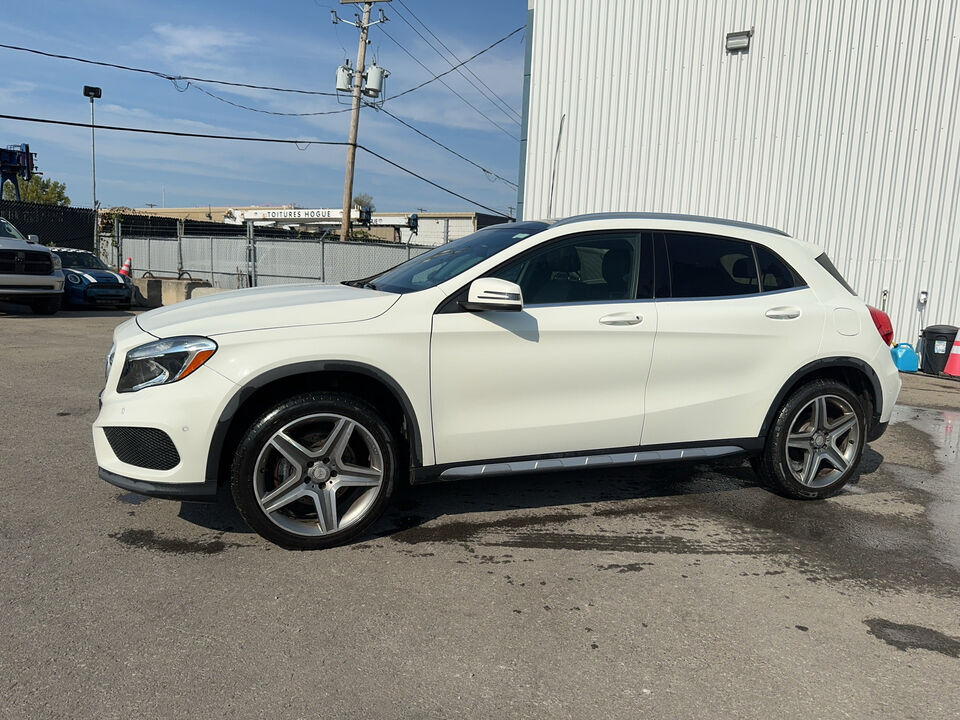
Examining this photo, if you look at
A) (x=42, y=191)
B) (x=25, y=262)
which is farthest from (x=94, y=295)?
(x=42, y=191)

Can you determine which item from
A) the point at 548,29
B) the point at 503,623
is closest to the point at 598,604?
the point at 503,623


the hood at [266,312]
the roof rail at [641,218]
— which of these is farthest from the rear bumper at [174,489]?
the roof rail at [641,218]

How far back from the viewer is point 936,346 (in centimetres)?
1066

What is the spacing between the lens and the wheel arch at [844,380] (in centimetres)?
432

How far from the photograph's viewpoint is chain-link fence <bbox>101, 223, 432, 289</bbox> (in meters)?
19.5

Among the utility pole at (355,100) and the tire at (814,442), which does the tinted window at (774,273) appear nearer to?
the tire at (814,442)

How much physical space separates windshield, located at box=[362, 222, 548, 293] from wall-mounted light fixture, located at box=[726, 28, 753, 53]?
380 inches

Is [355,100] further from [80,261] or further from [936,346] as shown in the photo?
[936,346]

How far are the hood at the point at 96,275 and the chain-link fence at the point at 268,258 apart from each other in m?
3.03

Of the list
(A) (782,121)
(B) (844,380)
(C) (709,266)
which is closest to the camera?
(C) (709,266)

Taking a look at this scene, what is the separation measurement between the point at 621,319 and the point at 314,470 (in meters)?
1.80

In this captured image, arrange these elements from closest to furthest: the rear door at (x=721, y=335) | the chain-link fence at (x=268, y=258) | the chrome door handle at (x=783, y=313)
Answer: the rear door at (x=721, y=335) → the chrome door handle at (x=783, y=313) → the chain-link fence at (x=268, y=258)

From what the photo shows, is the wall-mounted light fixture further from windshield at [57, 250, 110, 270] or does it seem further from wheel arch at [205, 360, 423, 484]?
windshield at [57, 250, 110, 270]

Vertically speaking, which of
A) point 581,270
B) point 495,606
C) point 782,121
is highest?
point 782,121
